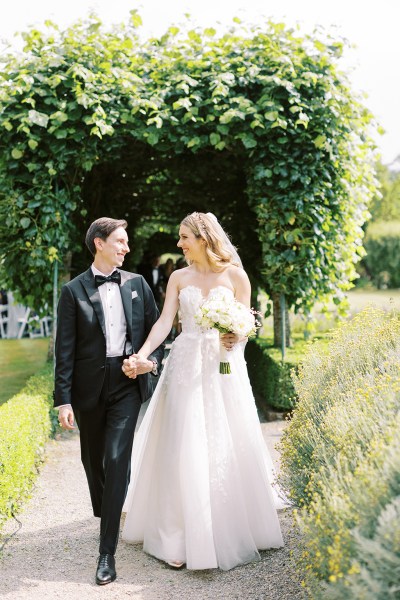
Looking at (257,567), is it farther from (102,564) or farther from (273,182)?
(273,182)

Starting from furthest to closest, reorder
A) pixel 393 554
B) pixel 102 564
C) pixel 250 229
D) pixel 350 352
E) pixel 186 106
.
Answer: pixel 250 229 → pixel 186 106 → pixel 350 352 → pixel 102 564 → pixel 393 554

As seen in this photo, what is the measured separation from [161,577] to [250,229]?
673 cm

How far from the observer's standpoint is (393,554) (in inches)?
86.4

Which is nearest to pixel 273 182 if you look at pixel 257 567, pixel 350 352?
pixel 350 352

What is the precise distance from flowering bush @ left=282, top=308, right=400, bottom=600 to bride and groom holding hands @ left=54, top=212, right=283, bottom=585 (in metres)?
0.40

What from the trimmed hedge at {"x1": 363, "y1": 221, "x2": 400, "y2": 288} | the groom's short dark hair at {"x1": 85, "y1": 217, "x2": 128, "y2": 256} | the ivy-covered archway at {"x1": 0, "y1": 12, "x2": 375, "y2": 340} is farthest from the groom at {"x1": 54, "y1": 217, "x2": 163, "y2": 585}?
the trimmed hedge at {"x1": 363, "y1": 221, "x2": 400, "y2": 288}

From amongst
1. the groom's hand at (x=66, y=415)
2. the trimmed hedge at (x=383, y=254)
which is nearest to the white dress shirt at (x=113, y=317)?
the groom's hand at (x=66, y=415)

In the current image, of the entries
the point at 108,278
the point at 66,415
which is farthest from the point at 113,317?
the point at 66,415

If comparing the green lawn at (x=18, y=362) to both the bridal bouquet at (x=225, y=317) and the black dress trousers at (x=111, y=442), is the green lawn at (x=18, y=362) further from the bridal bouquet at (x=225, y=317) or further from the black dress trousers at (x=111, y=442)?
the bridal bouquet at (x=225, y=317)

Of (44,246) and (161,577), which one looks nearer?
(161,577)

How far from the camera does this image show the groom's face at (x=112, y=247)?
3938 mm

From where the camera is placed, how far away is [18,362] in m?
13.3

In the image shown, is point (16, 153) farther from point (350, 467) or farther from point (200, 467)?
point (350, 467)

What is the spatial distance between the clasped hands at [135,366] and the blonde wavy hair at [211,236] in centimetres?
83
